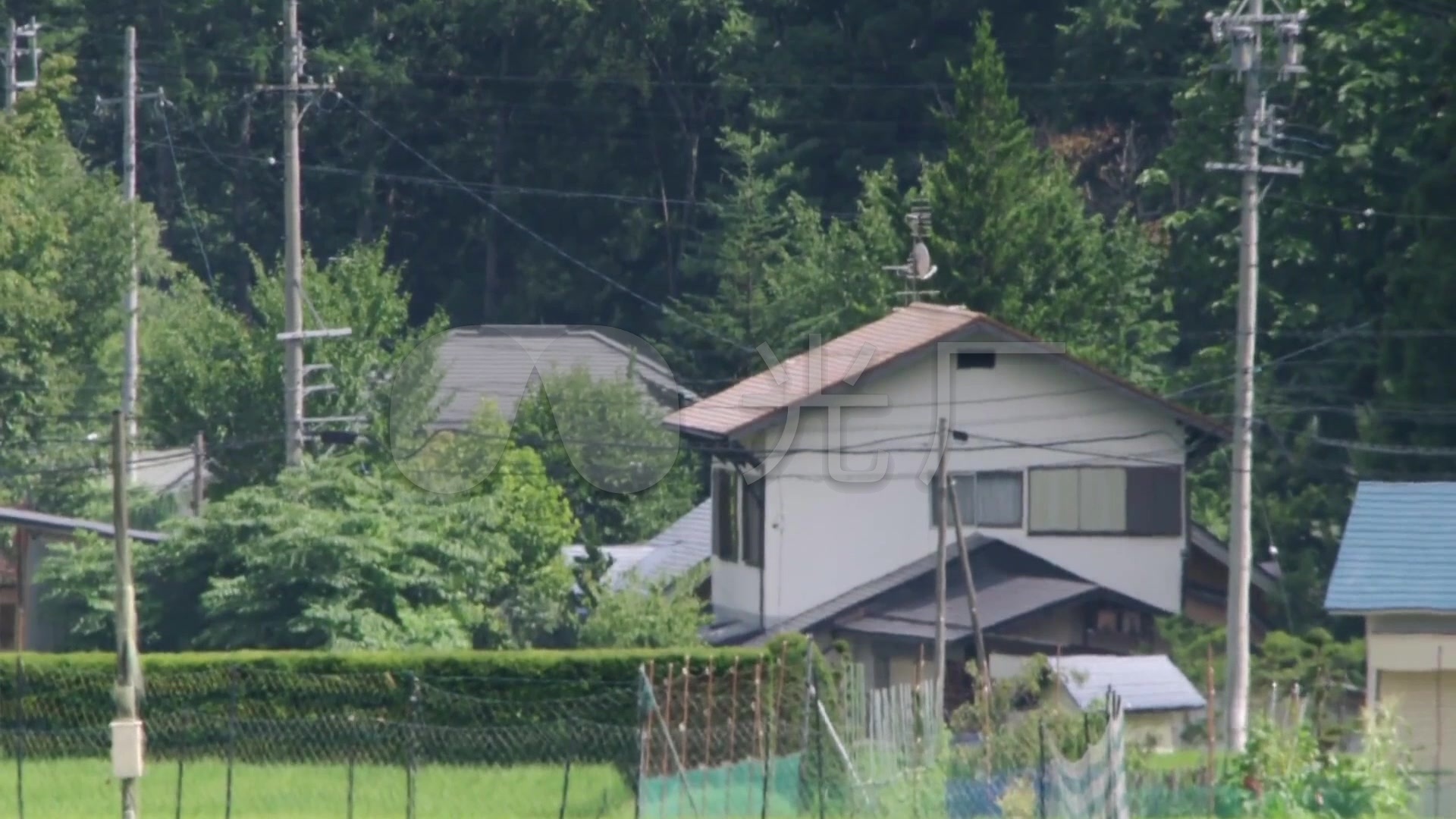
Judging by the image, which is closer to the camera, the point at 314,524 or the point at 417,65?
the point at 314,524

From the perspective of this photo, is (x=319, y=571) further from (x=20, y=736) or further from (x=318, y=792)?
(x=20, y=736)

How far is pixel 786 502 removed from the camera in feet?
92.2

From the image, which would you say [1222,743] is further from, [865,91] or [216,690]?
[865,91]

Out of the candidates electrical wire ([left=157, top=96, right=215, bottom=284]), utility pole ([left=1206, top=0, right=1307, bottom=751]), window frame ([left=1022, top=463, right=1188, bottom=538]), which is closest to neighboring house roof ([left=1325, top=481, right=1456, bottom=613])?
utility pole ([left=1206, top=0, right=1307, bottom=751])

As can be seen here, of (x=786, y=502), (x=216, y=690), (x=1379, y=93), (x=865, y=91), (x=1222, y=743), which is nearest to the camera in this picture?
(x=216, y=690)

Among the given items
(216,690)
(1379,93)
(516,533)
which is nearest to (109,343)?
(516,533)

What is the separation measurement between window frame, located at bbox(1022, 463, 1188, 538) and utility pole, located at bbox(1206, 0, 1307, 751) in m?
4.24

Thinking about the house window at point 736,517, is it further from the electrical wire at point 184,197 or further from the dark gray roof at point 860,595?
the electrical wire at point 184,197

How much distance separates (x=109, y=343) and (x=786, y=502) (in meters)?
16.3

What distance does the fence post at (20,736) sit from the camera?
17922 millimetres

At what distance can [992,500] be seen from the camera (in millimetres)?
28781

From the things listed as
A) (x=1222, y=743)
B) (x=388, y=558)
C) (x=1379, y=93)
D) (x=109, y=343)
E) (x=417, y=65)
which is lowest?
(x=1222, y=743)

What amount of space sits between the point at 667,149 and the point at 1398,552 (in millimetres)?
30219

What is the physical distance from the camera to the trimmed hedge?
21.6 meters
